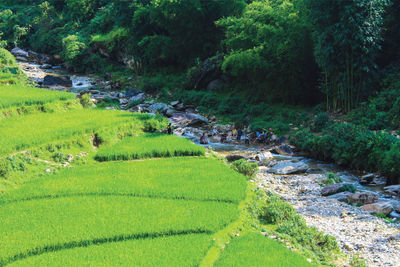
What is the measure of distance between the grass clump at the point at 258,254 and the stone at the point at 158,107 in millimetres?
16607

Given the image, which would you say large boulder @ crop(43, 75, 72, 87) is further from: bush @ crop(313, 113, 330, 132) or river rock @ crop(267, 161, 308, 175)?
river rock @ crop(267, 161, 308, 175)

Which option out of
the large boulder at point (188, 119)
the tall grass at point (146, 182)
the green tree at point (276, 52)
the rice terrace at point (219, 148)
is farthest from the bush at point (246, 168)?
the large boulder at point (188, 119)

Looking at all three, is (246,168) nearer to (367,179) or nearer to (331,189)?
(331,189)

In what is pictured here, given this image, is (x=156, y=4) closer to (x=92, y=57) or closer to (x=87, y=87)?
(x=87, y=87)

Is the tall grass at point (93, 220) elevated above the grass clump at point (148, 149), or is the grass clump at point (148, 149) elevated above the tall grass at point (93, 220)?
the grass clump at point (148, 149)

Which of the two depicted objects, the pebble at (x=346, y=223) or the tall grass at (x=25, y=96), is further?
the tall grass at (x=25, y=96)

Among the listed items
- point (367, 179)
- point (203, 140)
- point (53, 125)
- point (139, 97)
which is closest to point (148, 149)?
point (53, 125)

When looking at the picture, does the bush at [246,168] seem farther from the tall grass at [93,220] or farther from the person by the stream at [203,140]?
the person by the stream at [203,140]

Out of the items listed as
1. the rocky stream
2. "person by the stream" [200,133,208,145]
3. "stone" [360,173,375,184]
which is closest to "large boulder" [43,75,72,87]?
the rocky stream

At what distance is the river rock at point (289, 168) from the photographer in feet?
44.1

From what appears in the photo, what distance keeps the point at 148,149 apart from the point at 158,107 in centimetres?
1188

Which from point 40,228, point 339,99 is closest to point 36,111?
point 40,228

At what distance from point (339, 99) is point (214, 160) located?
31.6ft

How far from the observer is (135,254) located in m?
6.27
